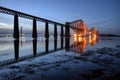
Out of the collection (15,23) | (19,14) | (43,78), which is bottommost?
(43,78)

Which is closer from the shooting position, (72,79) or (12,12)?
(72,79)

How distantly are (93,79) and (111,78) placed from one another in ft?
2.45

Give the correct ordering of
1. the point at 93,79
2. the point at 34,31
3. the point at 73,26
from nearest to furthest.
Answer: the point at 93,79 → the point at 34,31 → the point at 73,26

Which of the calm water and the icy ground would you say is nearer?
the icy ground

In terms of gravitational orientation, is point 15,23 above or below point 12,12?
below

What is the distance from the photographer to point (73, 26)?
460ft

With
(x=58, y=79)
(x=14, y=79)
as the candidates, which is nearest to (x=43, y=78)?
(x=58, y=79)

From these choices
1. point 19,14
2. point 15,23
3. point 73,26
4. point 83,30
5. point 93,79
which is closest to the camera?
point 93,79

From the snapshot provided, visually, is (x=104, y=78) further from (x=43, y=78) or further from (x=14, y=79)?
(x=14, y=79)

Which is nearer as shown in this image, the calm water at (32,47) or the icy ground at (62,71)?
the icy ground at (62,71)

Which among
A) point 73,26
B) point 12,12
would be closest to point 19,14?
point 12,12

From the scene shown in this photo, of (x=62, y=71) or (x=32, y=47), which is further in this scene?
(x=32, y=47)

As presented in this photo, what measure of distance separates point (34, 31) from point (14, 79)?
68356 millimetres

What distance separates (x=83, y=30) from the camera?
152 metres
